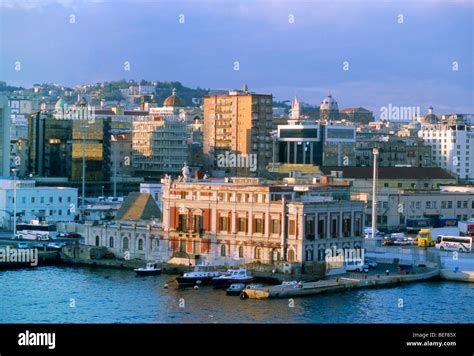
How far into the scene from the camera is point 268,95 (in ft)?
181

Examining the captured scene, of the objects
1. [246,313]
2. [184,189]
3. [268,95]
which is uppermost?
[268,95]

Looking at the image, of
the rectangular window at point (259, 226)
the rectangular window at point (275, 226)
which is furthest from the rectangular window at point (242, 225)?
the rectangular window at point (275, 226)

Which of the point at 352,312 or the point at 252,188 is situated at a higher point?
the point at 252,188

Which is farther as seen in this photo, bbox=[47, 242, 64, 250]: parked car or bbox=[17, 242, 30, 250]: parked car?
bbox=[47, 242, 64, 250]: parked car

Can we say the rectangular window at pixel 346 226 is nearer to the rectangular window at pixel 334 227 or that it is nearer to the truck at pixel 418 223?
the rectangular window at pixel 334 227

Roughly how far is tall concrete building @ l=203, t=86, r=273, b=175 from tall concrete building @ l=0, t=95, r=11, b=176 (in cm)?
1089

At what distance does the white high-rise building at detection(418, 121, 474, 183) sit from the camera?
5828 cm

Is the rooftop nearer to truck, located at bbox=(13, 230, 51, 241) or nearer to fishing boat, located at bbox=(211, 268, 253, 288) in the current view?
truck, located at bbox=(13, 230, 51, 241)

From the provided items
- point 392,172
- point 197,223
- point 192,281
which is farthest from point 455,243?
point 392,172

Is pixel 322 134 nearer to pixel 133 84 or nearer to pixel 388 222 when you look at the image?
pixel 388 222

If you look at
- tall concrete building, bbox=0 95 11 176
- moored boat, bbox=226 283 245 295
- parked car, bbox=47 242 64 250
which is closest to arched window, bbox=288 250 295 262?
moored boat, bbox=226 283 245 295
